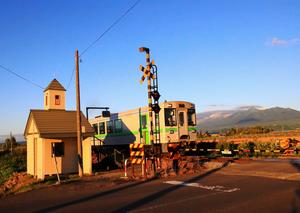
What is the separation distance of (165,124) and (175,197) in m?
12.9

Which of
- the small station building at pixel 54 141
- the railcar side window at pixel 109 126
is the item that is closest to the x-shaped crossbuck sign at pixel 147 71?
the small station building at pixel 54 141

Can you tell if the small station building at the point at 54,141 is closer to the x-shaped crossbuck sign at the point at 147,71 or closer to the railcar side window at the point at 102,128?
the x-shaped crossbuck sign at the point at 147,71

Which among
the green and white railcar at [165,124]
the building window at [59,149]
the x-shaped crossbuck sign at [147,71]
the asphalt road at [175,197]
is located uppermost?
the x-shaped crossbuck sign at [147,71]

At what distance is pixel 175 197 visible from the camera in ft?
33.0

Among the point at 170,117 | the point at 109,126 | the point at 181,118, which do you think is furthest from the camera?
the point at 109,126

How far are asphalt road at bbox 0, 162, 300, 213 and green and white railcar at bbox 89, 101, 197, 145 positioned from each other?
30.0ft

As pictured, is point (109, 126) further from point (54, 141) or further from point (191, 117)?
point (54, 141)

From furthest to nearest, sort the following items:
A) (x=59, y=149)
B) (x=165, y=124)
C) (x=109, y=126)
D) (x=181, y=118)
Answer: (x=109, y=126) → (x=181, y=118) → (x=165, y=124) → (x=59, y=149)

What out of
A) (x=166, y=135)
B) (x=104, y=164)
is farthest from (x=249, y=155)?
(x=104, y=164)

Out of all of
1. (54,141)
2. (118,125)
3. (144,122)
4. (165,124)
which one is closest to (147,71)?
(54,141)

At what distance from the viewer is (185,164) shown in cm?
1711

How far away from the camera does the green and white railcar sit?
75.5 ft

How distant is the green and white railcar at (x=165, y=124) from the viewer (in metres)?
23.0

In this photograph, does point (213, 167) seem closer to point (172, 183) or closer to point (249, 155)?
point (172, 183)
